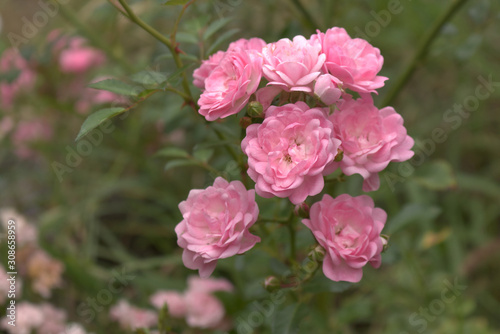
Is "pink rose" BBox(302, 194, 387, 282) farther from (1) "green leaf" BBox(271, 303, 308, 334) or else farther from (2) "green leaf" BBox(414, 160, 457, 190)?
(2) "green leaf" BBox(414, 160, 457, 190)

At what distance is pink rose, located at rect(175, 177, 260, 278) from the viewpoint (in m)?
0.69

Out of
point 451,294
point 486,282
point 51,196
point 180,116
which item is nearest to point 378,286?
point 451,294

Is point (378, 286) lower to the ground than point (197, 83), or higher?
lower

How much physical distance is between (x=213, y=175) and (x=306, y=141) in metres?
0.42

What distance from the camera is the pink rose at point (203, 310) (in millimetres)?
1367

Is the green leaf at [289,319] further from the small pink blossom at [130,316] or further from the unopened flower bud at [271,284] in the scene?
the small pink blossom at [130,316]

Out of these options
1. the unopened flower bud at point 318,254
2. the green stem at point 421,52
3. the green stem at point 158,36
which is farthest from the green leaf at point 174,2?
the green stem at point 421,52

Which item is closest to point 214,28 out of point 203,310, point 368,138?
point 368,138

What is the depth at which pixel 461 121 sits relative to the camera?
7.19ft

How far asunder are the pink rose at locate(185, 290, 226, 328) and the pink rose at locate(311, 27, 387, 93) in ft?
2.87

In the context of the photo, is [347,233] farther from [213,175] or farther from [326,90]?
[213,175]

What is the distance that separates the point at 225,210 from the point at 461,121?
1785 millimetres

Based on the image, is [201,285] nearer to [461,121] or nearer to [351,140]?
[351,140]

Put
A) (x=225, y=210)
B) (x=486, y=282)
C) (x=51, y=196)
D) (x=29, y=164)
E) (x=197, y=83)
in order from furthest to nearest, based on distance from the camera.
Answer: (x=29, y=164) → (x=51, y=196) → (x=486, y=282) → (x=197, y=83) → (x=225, y=210)
